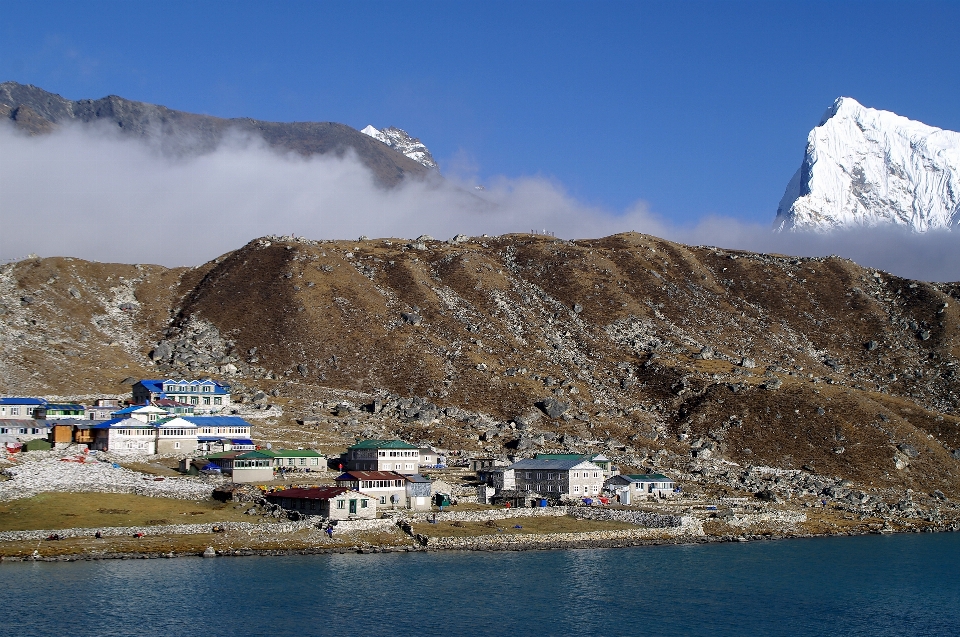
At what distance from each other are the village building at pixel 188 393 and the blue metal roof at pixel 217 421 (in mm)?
9115

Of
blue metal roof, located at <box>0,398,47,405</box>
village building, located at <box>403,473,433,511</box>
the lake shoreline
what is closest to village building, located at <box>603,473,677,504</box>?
the lake shoreline

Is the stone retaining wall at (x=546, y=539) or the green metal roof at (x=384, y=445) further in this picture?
the green metal roof at (x=384, y=445)

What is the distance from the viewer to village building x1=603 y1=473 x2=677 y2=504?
116375 mm

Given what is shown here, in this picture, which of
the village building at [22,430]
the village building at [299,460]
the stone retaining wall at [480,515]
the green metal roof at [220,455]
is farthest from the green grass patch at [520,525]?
the village building at [22,430]

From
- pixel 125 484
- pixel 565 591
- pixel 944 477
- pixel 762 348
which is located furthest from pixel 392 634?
pixel 762 348

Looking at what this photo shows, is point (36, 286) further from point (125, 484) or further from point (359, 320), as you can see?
point (125, 484)

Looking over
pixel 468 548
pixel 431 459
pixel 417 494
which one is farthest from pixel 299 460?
pixel 468 548

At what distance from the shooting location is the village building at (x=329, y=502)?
3647 inches

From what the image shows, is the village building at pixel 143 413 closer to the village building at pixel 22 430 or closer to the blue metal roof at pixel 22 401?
the village building at pixel 22 430

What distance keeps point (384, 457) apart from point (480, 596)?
4227cm

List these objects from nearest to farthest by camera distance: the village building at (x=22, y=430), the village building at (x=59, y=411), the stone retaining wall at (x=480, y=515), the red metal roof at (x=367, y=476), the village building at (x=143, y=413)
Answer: the stone retaining wall at (x=480, y=515)
the red metal roof at (x=367, y=476)
the village building at (x=22, y=430)
the village building at (x=143, y=413)
the village building at (x=59, y=411)

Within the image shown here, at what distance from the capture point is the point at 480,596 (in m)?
72.2

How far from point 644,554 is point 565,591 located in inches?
772

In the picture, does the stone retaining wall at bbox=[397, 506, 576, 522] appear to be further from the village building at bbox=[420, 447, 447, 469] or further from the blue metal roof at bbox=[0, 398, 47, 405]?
the blue metal roof at bbox=[0, 398, 47, 405]
